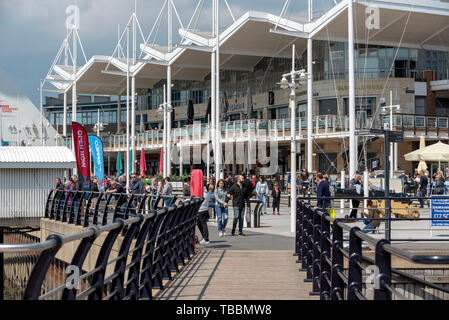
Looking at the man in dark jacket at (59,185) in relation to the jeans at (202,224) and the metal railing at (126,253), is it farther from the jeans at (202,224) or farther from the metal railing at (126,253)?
the jeans at (202,224)

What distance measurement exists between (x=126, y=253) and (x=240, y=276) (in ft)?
14.0

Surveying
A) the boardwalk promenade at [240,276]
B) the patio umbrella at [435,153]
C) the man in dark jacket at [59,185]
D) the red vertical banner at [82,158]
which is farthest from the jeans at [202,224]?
the patio umbrella at [435,153]

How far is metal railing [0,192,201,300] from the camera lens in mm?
3553

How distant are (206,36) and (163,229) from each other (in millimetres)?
39514

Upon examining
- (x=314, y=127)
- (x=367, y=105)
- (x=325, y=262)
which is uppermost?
(x=367, y=105)

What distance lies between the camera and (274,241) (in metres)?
17.6

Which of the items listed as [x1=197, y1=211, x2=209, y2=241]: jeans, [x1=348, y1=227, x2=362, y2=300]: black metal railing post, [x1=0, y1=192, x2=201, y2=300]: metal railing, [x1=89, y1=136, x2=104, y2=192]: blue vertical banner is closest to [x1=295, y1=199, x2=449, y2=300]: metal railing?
[x1=348, y1=227, x2=362, y2=300]: black metal railing post

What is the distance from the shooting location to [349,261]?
5715 mm

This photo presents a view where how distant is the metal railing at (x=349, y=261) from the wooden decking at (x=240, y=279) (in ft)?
1.14

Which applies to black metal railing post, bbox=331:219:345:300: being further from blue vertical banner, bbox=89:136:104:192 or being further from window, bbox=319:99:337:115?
window, bbox=319:99:337:115

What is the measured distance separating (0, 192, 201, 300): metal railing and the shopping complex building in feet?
76.1

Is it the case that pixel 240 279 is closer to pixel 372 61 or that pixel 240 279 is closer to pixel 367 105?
pixel 367 105

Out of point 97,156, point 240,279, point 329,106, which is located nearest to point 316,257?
point 240,279
